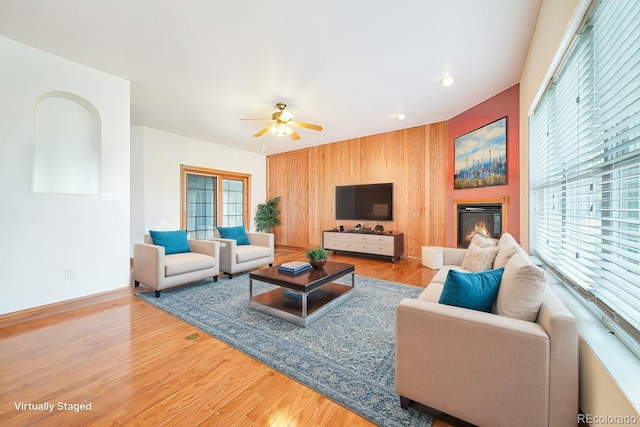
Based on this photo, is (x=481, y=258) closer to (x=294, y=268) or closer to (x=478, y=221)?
(x=294, y=268)

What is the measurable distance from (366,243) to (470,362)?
164 inches

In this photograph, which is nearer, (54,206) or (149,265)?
(54,206)

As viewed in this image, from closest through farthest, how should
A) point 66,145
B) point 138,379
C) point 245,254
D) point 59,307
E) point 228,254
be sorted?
1. point 138,379
2. point 59,307
3. point 66,145
4. point 228,254
5. point 245,254

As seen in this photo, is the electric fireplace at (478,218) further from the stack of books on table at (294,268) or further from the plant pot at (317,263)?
the stack of books on table at (294,268)

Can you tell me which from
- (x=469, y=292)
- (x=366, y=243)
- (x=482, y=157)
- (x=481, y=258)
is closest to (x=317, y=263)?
(x=481, y=258)

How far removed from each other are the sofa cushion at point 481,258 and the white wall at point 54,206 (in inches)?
152

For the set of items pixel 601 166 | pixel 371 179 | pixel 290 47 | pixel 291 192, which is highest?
pixel 290 47

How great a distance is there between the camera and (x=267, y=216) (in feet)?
22.9

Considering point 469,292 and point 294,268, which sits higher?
point 469,292

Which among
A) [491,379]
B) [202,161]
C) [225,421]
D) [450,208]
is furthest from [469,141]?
[202,161]

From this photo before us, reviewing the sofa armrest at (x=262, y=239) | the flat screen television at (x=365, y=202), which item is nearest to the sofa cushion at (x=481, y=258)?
the flat screen television at (x=365, y=202)

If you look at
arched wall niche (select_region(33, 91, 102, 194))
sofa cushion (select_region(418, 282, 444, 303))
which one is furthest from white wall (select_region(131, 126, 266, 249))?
sofa cushion (select_region(418, 282, 444, 303))

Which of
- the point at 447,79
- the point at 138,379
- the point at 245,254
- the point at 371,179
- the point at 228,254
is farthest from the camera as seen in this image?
the point at 371,179

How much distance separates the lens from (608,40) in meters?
1.24
